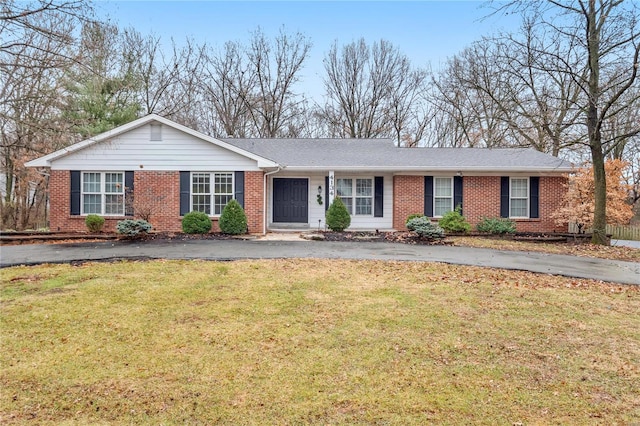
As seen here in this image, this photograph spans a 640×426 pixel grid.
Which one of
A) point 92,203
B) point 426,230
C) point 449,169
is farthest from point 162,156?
point 449,169

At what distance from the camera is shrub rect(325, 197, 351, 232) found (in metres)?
14.7

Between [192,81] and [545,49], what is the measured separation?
2278 centimetres

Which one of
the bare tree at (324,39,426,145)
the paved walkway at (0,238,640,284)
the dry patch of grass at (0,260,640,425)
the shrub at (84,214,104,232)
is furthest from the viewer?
the bare tree at (324,39,426,145)

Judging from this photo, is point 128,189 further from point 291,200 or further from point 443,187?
point 443,187

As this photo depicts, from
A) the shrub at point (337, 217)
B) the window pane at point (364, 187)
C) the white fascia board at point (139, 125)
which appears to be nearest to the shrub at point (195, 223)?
the white fascia board at point (139, 125)

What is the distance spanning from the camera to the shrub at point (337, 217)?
14.7 metres

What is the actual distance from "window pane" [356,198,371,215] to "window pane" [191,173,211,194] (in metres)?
6.17

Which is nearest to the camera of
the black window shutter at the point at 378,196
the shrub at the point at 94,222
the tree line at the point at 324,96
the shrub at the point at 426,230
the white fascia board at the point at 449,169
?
the shrub at the point at 426,230

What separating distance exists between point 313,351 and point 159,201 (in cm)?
1222

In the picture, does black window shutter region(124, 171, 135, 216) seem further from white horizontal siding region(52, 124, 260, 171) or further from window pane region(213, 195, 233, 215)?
window pane region(213, 195, 233, 215)

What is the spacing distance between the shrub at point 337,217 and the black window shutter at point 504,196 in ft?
21.1

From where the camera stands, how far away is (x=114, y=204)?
48.1ft

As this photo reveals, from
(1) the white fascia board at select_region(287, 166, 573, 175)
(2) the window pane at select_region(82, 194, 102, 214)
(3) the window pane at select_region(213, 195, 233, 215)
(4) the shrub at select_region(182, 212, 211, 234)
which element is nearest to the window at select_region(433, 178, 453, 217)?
(1) the white fascia board at select_region(287, 166, 573, 175)

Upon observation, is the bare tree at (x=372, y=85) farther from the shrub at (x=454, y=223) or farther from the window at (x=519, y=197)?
the shrub at (x=454, y=223)
